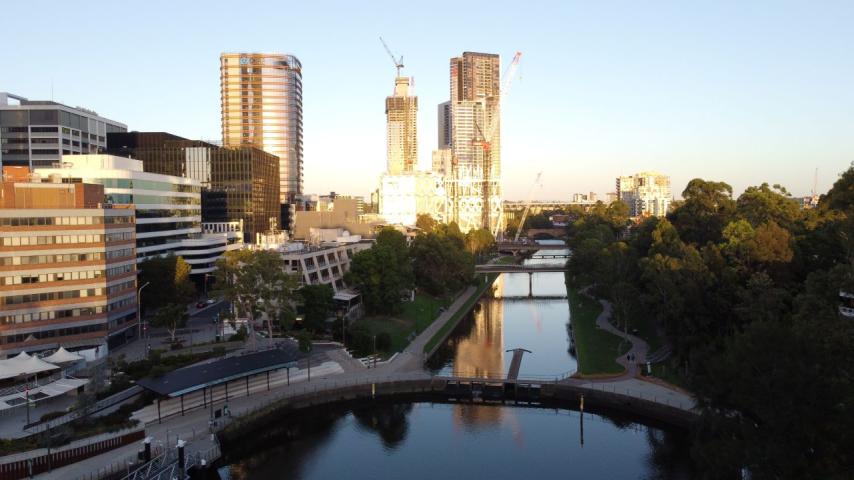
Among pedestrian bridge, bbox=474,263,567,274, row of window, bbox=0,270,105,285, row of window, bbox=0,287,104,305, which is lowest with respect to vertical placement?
pedestrian bridge, bbox=474,263,567,274

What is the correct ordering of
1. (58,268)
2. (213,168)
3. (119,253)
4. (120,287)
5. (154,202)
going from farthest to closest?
(213,168) < (154,202) < (119,253) < (120,287) < (58,268)

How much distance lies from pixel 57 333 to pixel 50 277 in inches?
189

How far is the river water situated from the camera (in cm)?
4091

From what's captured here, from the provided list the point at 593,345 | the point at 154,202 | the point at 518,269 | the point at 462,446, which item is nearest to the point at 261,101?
the point at 518,269

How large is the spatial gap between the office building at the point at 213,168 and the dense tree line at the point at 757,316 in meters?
73.3

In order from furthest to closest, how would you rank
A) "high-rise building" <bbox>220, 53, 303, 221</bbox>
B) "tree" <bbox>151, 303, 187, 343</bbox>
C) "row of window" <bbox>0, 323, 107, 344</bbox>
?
"high-rise building" <bbox>220, 53, 303, 221</bbox> < "tree" <bbox>151, 303, 187, 343</bbox> < "row of window" <bbox>0, 323, 107, 344</bbox>

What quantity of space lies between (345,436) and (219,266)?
26.5m

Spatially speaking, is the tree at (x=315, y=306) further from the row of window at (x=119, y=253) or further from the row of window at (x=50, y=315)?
the row of window at (x=50, y=315)

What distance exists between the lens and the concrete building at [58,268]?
2170 inches

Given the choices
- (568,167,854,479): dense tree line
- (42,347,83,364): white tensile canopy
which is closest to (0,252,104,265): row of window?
(42,347,83,364): white tensile canopy

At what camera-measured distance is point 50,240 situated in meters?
57.0

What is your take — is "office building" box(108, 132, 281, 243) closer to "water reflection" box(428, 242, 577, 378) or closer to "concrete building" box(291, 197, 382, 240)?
"concrete building" box(291, 197, 382, 240)

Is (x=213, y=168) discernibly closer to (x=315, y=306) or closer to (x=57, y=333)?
(x=315, y=306)

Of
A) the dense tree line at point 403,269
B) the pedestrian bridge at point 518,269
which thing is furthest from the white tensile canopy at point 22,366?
the pedestrian bridge at point 518,269
